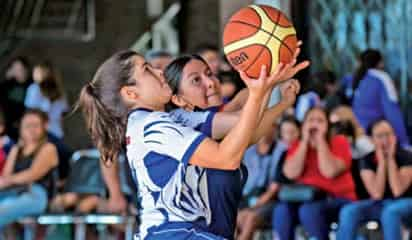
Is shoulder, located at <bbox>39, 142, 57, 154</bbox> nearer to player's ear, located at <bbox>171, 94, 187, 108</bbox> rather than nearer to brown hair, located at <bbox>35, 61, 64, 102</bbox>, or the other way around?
brown hair, located at <bbox>35, 61, 64, 102</bbox>

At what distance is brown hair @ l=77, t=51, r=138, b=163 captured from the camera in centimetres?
503

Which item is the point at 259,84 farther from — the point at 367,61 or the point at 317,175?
the point at 367,61

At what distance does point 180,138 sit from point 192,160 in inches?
3.8

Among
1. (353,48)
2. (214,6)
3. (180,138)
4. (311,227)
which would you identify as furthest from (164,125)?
A: (214,6)

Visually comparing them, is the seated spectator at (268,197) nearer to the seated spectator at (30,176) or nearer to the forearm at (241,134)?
the seated spectator at (30,176)

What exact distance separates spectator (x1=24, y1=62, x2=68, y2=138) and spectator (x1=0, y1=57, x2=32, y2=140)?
68 centimetres

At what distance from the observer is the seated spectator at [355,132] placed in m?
9.26

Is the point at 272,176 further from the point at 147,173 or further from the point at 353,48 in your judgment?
the point at 147,173

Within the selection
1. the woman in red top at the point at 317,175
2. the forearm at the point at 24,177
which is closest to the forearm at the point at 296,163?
the woman in red top at the point at 317,175

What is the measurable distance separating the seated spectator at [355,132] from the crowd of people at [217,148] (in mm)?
13

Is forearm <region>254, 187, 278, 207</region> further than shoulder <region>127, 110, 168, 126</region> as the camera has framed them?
Yes

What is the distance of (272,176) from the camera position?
955 cm

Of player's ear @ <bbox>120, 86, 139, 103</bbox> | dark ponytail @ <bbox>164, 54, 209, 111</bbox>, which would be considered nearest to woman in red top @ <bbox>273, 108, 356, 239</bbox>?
dark ponytail @ <bbox>164, 54, 209, 111</bbox>

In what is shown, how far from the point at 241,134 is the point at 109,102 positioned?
792 mm
